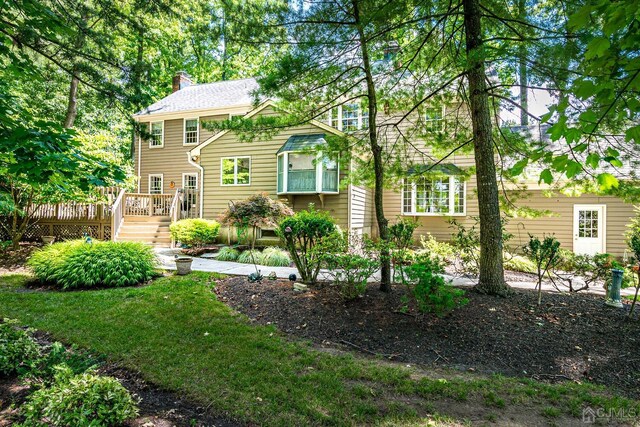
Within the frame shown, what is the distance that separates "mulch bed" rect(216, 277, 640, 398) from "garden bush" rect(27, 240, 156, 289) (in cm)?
275

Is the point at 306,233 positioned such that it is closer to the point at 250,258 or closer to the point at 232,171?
the point at 250,258

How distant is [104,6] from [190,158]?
892 cm

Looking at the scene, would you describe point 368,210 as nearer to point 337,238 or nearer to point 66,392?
point 337,238

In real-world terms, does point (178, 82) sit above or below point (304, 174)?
above

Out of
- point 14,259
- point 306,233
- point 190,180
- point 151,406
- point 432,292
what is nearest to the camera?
point 151,406

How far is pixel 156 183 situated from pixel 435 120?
51.0 ft

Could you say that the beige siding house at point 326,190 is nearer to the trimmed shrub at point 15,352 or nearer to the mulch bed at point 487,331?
the mulch bed at point 487,331

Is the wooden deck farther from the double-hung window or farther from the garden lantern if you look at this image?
the garden lantern

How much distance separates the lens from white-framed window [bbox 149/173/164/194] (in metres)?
16.9

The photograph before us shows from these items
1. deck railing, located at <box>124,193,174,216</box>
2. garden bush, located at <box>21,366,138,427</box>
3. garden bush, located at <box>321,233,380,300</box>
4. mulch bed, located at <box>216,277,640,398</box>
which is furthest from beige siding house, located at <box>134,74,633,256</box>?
garden bush, located at <box>21,366,138,427</box>

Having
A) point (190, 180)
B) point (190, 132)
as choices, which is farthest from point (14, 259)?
point (190, 132)

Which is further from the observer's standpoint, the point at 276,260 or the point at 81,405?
the point at 276,260

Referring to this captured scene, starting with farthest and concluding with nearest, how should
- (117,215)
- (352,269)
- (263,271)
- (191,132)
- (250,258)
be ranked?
(191,132), (117,215), (250,258), (263,271), (352,269)

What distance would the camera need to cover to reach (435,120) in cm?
654
